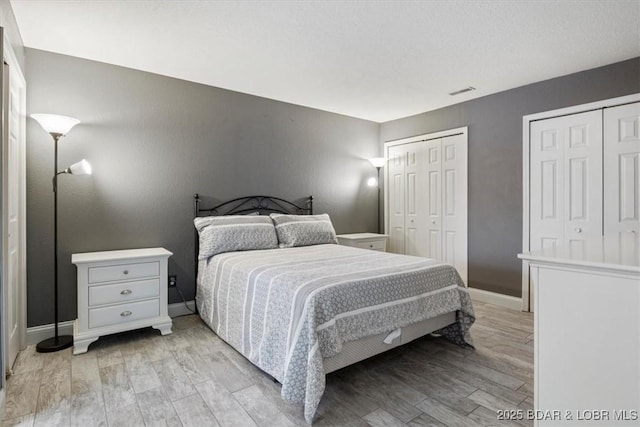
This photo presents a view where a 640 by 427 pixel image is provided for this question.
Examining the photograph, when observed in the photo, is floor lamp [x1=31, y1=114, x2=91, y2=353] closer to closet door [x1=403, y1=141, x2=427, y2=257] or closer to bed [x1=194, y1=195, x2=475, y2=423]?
bed [x1=194, y1=195, x2=475, y2=423]

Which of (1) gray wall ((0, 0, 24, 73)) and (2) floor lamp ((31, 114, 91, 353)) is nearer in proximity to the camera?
(1) gray wall ((0, 0, 24, 73))

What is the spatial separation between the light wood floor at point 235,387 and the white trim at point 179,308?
1.84 ft

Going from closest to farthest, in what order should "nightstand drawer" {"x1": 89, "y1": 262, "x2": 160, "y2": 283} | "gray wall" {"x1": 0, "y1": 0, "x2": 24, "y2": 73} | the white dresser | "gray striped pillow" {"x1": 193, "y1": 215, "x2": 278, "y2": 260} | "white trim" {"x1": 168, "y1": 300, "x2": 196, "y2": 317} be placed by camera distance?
the white dresser
"gray wall" {"x1": 0, "y1": 0, "x2": 24, "y2": 73}
"nightstand drawer" {"x1": 89, "y1": 262, "x2": 160, "y2": 283}
"gray striped pillow" {"x1": 193, "y1": 215, "x2": 278, "y2": 260}
"white trim" {"x1": 168, "y1": 300, "x2": 196, "y2": 317}

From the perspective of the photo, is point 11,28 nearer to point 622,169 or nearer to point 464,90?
point 464,90

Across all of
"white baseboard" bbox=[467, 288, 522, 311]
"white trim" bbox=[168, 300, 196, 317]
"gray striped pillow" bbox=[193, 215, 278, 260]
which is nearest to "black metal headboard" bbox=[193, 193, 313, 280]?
"gray striped pillow" bbox=[193, 215, 278, 260]

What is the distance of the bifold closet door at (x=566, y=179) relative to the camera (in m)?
3.13

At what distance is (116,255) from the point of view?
277cm

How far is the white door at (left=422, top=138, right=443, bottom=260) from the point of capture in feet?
14.4

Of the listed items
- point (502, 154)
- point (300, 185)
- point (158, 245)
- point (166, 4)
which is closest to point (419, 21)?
point (166, 4)

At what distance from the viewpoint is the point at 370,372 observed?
2281mm

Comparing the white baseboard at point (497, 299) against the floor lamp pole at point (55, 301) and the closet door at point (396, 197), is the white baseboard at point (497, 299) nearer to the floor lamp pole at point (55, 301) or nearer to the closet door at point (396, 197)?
the closet door at point (396, 197)

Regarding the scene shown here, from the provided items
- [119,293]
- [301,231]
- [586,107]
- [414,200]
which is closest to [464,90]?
[586,107]

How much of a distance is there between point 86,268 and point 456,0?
3246 millimetres

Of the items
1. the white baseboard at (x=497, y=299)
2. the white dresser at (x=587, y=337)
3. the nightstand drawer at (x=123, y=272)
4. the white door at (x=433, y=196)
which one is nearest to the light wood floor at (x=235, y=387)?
the nightstand drawer at (x=123, y=272)
